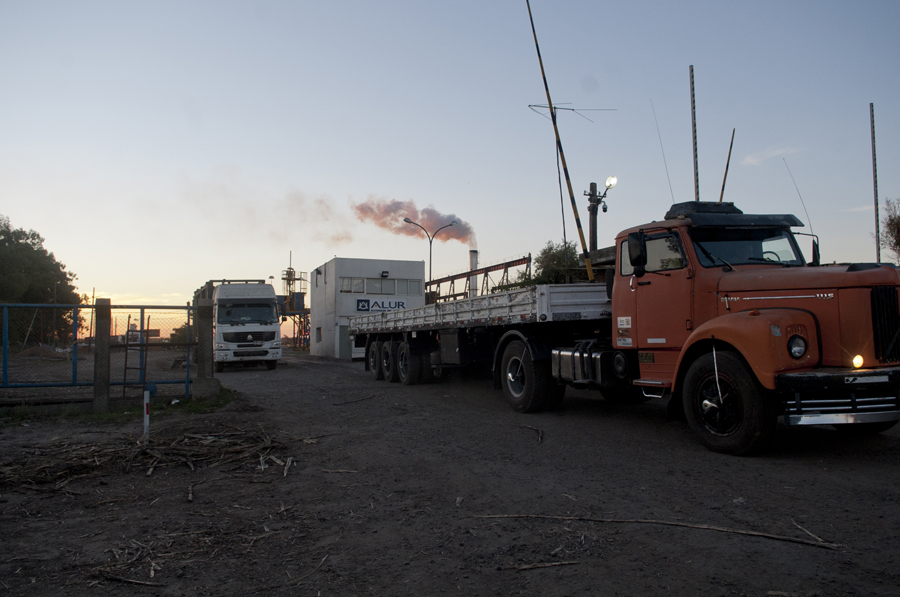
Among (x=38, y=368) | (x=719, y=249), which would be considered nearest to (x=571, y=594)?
(x=719, y=249)

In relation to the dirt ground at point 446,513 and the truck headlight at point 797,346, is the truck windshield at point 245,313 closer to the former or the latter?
the dirt ground at point 446,513

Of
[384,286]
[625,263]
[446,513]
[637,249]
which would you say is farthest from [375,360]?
[384,286]

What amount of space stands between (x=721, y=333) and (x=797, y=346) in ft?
2.39

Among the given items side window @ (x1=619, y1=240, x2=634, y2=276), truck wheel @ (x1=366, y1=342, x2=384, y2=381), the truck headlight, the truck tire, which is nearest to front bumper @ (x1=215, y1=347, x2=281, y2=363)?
truck wheel @ (x1=366, y1=342, x2=384, y2=381)

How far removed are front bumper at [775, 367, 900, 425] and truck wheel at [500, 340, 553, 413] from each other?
4.36 meters

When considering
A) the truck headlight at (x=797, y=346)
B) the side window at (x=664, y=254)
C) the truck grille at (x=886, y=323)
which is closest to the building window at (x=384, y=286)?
the side window at (x=664, y=254)

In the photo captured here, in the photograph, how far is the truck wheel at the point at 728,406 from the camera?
6285 millimetres

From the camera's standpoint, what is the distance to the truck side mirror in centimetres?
785

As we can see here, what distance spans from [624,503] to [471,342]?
26.1ft

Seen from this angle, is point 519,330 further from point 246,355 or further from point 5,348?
point 246,355

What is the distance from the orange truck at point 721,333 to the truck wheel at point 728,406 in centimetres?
1

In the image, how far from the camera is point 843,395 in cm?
600

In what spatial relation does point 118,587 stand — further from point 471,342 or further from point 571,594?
point 471,342

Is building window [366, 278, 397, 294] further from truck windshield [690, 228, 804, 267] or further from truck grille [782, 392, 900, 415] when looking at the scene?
truck grille [782, 392, 900, 415]
